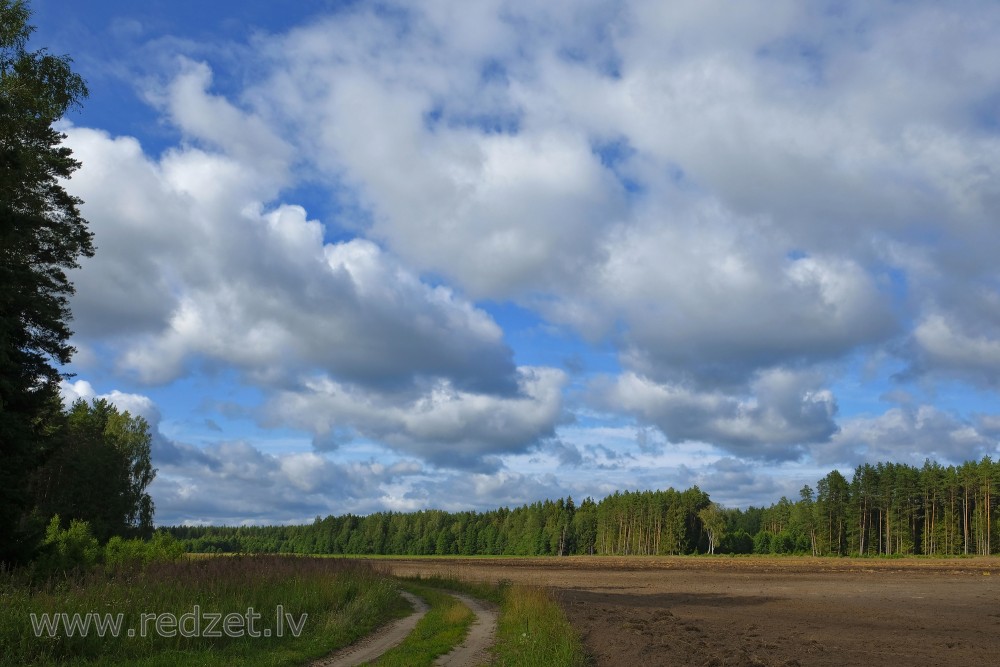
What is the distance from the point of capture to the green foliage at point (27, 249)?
719 inches

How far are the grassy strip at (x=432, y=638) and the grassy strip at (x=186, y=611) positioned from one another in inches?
63.6

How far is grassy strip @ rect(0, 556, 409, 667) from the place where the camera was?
12.9 m

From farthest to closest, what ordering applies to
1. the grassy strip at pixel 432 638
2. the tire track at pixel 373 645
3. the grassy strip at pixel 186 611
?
the grassy strip at pixel 432 638
the tire track at pixel 373 645
the grassy strip at pixel 186 611

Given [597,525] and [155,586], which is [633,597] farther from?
[597,525]

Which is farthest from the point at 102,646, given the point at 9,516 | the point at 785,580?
the point at 785,580

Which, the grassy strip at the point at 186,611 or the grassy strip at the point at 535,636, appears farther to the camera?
the grassy strip at the point at 535,636

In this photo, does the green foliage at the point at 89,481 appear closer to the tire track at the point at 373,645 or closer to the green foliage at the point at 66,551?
the green foliage at the point at 66,551

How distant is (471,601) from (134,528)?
5789cm

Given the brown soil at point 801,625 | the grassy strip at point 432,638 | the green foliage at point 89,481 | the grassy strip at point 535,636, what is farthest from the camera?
the green foliage at point 89,481

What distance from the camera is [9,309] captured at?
2272cm

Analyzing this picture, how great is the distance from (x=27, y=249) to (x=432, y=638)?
20416 mm

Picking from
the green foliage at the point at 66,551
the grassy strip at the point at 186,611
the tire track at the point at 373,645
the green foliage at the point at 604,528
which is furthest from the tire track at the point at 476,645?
the green foliage at the point at 604,528

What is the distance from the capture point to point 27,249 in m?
25.0

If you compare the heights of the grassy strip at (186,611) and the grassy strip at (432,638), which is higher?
the grassy strip at (186,611)
